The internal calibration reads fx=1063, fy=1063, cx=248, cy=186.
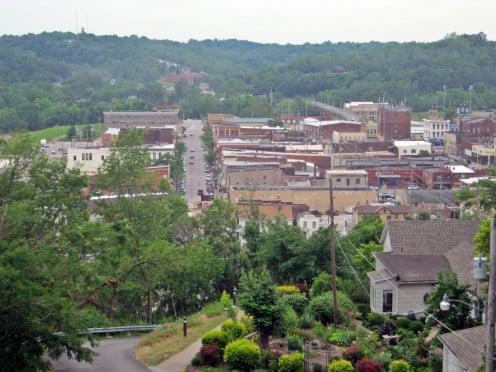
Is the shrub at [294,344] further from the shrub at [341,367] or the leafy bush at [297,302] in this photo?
the leafy bush at [297,302]

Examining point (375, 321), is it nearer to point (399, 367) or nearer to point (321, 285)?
point (321, 285)

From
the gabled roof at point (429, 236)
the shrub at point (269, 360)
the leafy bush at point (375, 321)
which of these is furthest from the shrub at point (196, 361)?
the gabled roof at point (429, 236)

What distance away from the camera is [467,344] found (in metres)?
16.3

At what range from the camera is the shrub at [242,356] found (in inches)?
668

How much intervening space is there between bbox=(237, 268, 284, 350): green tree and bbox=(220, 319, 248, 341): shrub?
0.28 meters

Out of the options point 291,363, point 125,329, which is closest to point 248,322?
point 291,363

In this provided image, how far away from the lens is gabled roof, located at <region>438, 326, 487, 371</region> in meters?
15.6

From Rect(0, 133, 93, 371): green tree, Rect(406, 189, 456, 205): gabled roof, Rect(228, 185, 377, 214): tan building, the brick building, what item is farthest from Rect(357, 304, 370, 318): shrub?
the brick building

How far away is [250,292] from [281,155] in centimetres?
5736

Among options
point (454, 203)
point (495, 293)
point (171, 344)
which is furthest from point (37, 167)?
point (454, 203)

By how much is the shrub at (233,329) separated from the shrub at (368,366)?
2.32 m

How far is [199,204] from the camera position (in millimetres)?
58156

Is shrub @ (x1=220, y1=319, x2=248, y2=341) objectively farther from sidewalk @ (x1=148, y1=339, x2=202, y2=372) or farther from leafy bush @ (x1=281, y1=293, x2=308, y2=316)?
leafy bush @ (x1=281, y1=293, x2=308, y2=316)

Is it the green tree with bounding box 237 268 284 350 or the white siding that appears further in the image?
the white siding
